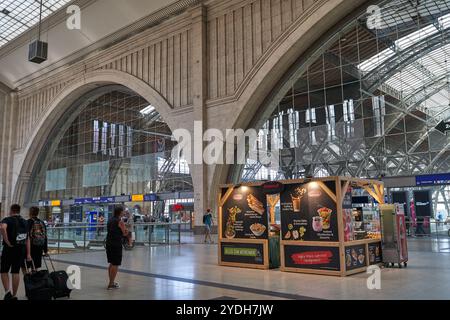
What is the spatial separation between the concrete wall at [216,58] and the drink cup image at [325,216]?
526 inches

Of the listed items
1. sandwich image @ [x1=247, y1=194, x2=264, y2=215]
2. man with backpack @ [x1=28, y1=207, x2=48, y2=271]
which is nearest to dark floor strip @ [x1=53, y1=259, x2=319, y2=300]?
man with backpack @ [x1=28, y1=207, x2=48, y2=271]

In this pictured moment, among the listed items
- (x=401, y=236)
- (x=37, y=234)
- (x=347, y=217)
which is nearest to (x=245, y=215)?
(x=347, y=217)

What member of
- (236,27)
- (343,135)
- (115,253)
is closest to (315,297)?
(115,253)

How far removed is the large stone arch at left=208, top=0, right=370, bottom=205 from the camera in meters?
20.8

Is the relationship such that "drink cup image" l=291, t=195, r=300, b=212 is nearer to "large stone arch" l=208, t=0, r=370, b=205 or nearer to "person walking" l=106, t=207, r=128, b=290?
"person walking" l=106, t=207, r=128, b=290

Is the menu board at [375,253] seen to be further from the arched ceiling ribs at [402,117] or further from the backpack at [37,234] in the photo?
the arched ceiling ribs at [402,117]

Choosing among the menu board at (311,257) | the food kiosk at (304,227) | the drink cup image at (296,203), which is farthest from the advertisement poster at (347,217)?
the drink cup image at (296,203)

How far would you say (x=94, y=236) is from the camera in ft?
57.9

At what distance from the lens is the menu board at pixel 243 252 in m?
11.1

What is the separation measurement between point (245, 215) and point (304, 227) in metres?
1.84

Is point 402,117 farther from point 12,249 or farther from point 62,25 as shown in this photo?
point 62,25

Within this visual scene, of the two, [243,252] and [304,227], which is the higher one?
[304,227]
